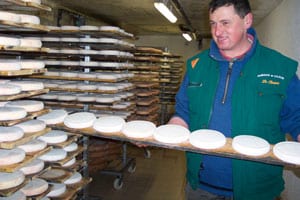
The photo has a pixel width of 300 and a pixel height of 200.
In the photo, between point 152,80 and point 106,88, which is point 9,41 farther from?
point 152,80

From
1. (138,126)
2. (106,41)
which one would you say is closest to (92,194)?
(106,41)

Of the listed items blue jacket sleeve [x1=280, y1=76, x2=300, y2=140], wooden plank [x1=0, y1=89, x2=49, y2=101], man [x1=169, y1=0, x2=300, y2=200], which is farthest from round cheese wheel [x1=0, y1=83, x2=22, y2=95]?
blue jacket sleeve [x1=280, y1=76, x2=300, y2=140]

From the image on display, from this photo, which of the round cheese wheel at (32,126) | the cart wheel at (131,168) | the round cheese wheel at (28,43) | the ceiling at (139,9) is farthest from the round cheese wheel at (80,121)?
the ceiling at (139,9)

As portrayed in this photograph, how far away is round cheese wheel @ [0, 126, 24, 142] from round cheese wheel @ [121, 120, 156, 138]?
607mm

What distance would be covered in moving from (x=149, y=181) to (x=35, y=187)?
2.79 m

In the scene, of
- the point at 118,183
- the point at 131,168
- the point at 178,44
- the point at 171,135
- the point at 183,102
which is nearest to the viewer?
the point at 171,135

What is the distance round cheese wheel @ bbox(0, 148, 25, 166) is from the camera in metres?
1.67

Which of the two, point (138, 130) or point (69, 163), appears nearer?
point (138, 130)

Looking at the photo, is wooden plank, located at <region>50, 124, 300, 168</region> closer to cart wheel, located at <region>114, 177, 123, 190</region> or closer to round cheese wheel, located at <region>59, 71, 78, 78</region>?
round cheese wheel, located at <region>59, 71, 78, 78</region>

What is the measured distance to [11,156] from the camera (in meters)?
1.69

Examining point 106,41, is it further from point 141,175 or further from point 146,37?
point 146,37

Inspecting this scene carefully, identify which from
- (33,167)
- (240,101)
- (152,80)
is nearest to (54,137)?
(33,167)

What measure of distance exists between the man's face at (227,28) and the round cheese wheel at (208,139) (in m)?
0.48

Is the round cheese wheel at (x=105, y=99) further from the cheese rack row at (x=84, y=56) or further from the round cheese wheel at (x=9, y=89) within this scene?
the round cheese wheel at (x=9, y=89)
